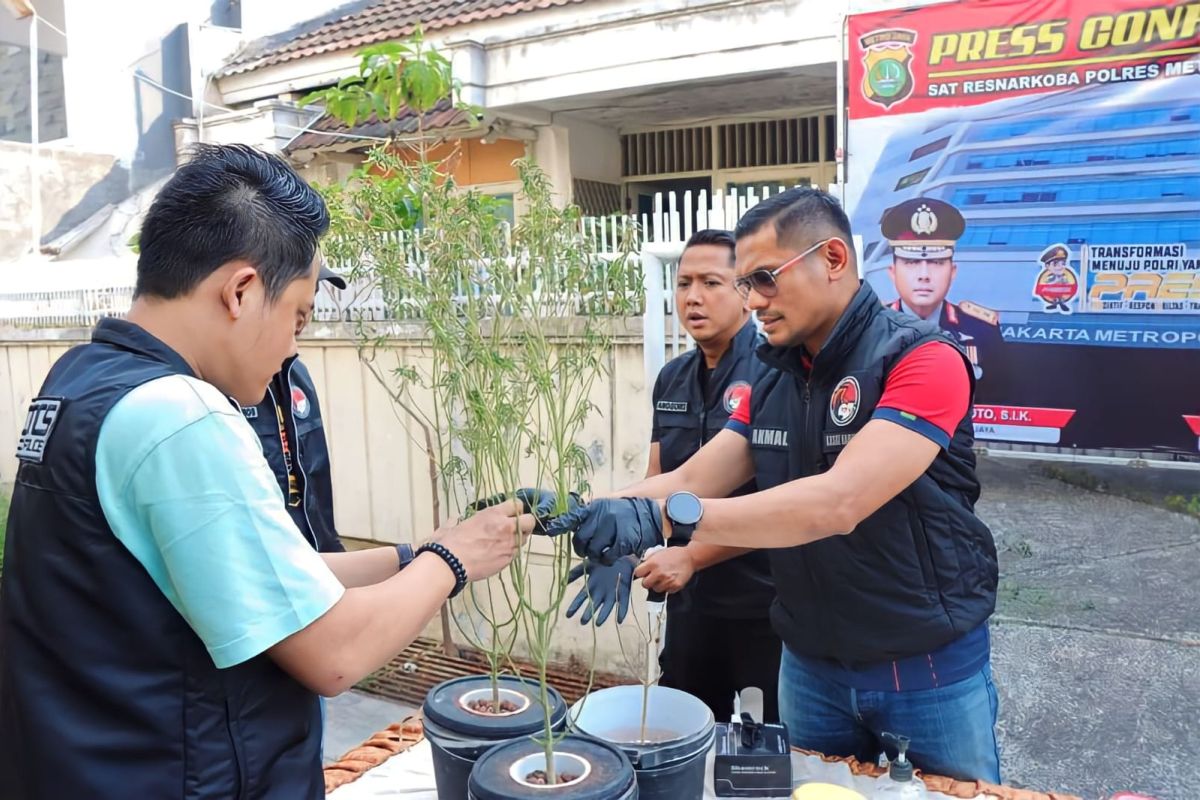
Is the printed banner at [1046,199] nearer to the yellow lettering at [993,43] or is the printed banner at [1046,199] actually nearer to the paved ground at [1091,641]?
the yellow lettering at [993,43]

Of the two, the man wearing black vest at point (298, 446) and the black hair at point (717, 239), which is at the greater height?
the black hair at point (717, 239)

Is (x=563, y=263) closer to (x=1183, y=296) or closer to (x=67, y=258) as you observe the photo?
(x=1183, y=296)

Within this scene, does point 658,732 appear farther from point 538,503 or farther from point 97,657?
point 97,657

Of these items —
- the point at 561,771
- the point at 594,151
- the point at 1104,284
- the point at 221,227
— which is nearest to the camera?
the point at 221,227

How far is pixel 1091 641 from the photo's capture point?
12.0 feet

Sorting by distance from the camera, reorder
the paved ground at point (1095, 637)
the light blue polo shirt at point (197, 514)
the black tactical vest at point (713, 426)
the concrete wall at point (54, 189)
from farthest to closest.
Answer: the concrete wall at point (54, 189) < the paved ground at point (1095, 637) < the black tactical vest at point (713, 426) < the light blue polo shirt at point (197, 514)

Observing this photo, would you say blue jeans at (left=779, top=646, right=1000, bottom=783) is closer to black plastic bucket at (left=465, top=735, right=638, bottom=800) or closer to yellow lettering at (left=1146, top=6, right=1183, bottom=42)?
black plastic bucket at (left=465, top=735, right=638, bottom=800)

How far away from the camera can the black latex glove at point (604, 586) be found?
1684 mm

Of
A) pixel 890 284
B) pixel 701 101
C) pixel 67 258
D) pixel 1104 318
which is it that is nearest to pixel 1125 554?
pixel 1104 318

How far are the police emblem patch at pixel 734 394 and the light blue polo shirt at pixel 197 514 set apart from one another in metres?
1.75

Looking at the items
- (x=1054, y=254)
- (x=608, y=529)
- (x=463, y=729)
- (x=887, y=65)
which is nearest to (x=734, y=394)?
(x=608, y=529)

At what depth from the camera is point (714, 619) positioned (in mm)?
2553

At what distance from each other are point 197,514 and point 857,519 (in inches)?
44.5

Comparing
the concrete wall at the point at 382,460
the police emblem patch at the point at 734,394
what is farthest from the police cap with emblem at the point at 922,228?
the police emblem patch at the point at 734,394
